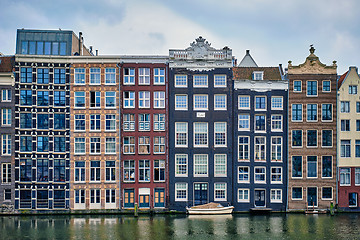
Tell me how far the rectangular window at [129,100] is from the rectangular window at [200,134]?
837 centimetres

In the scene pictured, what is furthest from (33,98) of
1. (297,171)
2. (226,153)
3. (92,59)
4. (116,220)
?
(297,171)

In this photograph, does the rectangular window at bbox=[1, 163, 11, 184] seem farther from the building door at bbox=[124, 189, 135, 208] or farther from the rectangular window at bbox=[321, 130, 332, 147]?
the rectangular window at bbox=[321, 130, 332, 147]

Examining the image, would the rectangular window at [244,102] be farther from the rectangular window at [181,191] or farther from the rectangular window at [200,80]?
the rectangular window at [181,191]

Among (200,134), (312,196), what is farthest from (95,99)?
(312,196)

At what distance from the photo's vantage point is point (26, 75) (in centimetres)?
4609

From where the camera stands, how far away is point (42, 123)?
151 feet

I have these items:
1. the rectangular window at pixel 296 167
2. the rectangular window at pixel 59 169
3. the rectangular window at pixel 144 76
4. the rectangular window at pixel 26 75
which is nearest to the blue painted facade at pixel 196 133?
the rectangular window at pixel 144 76

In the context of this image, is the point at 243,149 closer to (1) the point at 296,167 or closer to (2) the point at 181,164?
(1) the point at 296,167

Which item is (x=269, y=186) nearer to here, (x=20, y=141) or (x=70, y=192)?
(x=70, y=192)

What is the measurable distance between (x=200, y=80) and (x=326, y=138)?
17619 millimetres

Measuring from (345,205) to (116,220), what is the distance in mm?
28266

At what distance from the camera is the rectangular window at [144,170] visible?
46625mm

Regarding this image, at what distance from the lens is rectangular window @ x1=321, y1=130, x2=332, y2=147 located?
47.4m

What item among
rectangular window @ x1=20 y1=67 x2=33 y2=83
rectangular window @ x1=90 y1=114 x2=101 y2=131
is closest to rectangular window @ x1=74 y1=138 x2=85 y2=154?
rectangular window @ x1=90 y1=114 x2=101 y2=131
